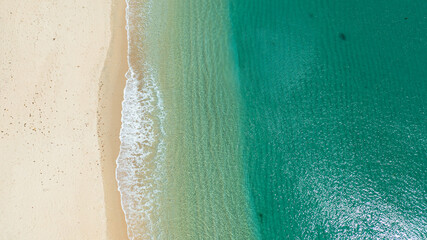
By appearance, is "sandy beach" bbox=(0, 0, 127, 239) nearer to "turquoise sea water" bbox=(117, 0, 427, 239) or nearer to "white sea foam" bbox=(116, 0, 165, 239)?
"white sea foam" bbox=(116, 0, 165, 239)

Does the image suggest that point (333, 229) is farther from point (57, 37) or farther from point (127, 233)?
point (57, 37)

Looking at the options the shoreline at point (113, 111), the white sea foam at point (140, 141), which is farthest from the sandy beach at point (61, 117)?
the white sea foam at point (140, 141)

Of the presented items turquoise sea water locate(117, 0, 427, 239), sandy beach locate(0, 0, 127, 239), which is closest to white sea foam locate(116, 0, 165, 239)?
turquoise sea water locate(117, 0, 427, 239)

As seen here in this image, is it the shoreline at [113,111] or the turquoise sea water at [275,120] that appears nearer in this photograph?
the shoreline at [113,111]

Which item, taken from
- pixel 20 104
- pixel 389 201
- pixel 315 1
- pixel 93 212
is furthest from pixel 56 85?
pixel 389 201

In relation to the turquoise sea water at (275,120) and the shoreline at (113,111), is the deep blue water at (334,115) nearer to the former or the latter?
the turquoise sea water at (275,120)
